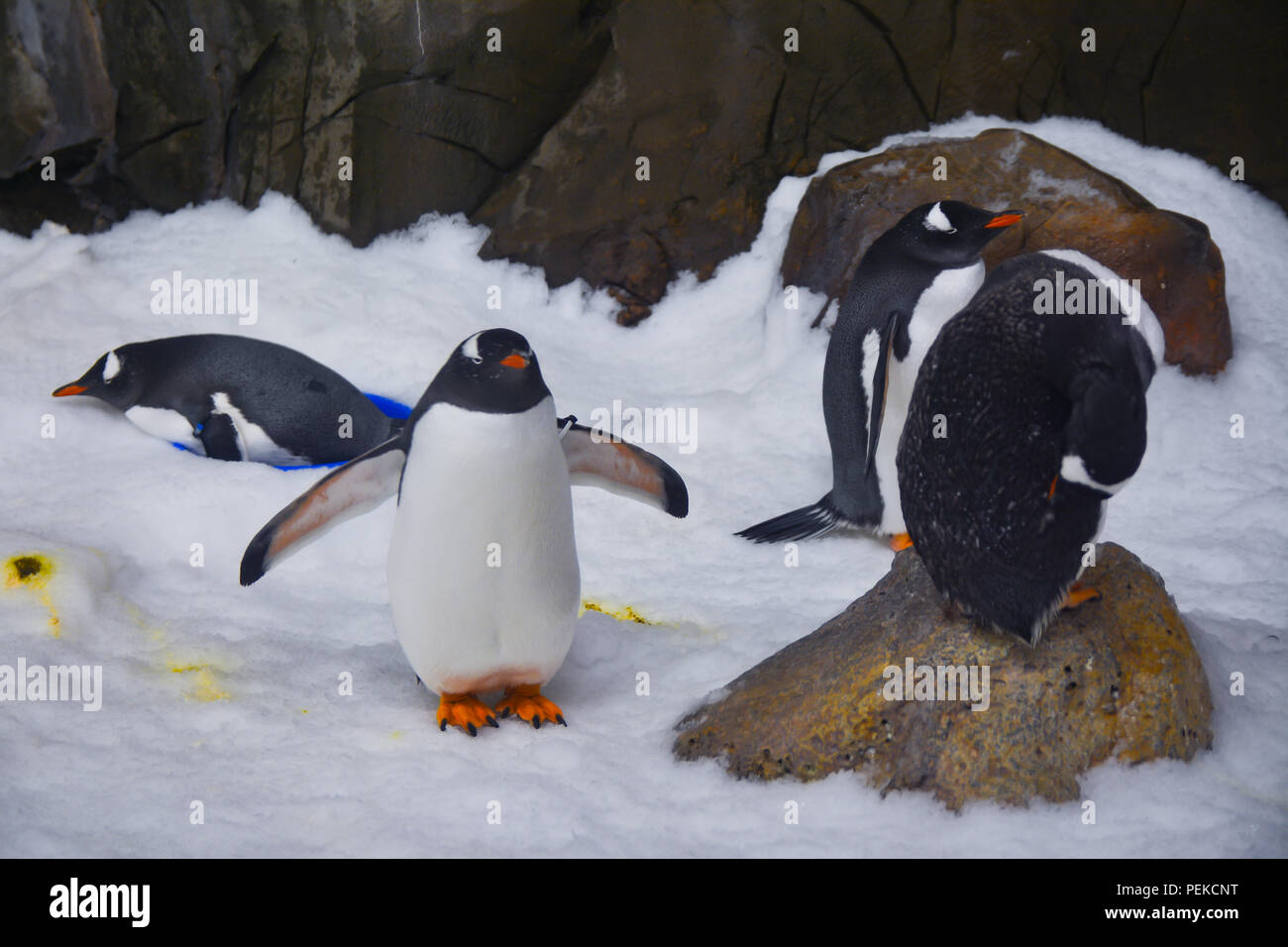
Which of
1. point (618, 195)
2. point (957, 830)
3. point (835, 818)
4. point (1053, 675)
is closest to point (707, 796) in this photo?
point (835, 818)

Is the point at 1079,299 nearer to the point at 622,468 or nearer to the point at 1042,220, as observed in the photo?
the point at 622,468

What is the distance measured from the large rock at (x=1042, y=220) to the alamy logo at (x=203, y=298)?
6.89 feet

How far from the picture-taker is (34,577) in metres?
2.75

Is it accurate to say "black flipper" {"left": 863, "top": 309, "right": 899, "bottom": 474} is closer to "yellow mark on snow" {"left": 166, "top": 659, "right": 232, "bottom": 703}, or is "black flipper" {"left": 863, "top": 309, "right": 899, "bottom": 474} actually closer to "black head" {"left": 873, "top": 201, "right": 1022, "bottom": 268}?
"black head" {"left": 873, "top": 201, "right": 1022, "bottom": 268}

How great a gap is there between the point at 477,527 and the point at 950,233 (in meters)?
1.82

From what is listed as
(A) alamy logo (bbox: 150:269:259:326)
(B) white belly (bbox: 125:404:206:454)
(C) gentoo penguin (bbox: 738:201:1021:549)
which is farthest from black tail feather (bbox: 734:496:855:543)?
(A) alamy logo (bbox: 150:269:259:326)

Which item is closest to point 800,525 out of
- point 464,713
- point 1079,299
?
point 464,713

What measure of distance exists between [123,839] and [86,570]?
1.13 metres

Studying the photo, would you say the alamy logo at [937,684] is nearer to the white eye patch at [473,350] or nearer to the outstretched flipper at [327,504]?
the white eye patch at [473,350]

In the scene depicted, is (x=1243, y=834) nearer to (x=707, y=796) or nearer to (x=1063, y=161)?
(x=707, y=796)

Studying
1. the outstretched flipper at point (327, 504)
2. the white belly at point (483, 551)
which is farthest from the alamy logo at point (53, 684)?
the white belly at point (483, 551)

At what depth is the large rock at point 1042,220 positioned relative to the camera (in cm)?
398

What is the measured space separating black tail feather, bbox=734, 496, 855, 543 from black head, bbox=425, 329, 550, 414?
1.48 m

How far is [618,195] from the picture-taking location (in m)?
4.95
